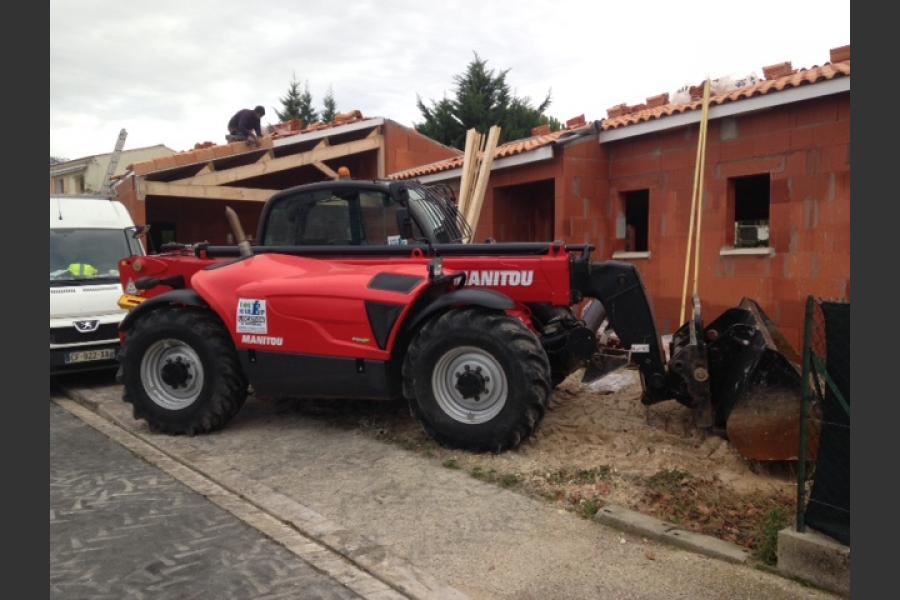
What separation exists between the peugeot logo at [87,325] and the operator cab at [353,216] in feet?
11.3

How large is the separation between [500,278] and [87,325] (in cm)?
586

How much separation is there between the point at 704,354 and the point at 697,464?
2.75ft

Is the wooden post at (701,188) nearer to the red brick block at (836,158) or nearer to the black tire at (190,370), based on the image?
the red brick block at (836,158)

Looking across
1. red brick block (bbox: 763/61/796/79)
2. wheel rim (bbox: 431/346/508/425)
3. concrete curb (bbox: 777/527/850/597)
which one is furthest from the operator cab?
red brick block (bbox: 763/61/796/79)

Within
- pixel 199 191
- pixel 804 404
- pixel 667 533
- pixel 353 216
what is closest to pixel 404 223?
pixel 353 216

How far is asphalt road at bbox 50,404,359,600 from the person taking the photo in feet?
11.5

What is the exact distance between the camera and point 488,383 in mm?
5434

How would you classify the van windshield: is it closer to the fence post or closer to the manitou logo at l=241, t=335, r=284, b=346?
the manitou logo at l=241, t=335, r=284, b=346

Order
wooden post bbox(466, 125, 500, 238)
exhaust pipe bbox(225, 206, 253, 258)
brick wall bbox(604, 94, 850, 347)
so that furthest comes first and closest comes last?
wooden post bbox(466, 125, 500, 238)
brick wall bbox(604, 94, 850, 347)
exhaust pipe bbox(225, 206, 253, 258)

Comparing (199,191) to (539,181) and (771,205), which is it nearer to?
(539,181)

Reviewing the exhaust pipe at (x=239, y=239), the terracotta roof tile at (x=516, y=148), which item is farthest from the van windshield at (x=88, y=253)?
the terracotta roof tile at (x=516, y=148)

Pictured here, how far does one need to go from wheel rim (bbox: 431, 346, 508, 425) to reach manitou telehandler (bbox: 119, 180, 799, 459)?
11 millimetres

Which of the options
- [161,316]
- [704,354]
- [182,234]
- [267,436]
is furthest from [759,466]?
[182,234]

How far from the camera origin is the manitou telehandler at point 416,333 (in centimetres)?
530
